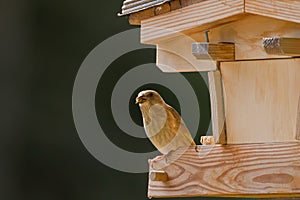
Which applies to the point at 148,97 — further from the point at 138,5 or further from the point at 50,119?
the point at 50,119

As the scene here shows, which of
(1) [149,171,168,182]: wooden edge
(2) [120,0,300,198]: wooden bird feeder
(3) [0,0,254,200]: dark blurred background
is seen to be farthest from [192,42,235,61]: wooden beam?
(3) [0,0,254,200]: dark blurred background

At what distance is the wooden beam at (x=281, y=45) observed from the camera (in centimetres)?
293

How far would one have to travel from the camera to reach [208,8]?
316cm

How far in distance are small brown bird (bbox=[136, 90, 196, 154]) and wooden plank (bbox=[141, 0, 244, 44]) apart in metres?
0.39

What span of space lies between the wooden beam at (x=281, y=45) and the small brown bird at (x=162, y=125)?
71cm

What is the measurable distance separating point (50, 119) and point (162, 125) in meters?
3.00

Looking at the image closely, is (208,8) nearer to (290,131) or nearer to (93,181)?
(290,131)

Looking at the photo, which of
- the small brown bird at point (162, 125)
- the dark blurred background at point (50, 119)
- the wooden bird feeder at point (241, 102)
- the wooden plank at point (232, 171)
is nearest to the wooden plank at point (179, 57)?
the wooden bird feeder at point (241, 102)

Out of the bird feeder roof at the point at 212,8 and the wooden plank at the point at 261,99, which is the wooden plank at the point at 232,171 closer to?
the wooden plank at the point at 261,99

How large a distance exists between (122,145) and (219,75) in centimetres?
317

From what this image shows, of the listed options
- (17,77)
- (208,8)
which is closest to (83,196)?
(17,77)

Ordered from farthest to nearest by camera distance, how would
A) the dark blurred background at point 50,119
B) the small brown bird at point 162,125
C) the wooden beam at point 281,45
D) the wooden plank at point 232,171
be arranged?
the dark blurred background at point 50,119 → the small brown bird at point 162,125 → the wooden plank at point 232,171 → the wooden beam at point 281,45

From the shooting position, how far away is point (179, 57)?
351cm

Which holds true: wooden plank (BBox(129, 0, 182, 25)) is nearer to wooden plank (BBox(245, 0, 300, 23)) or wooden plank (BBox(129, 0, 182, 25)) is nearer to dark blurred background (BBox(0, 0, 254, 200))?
wooden plank (BBox(245, 0, 300, 23))
